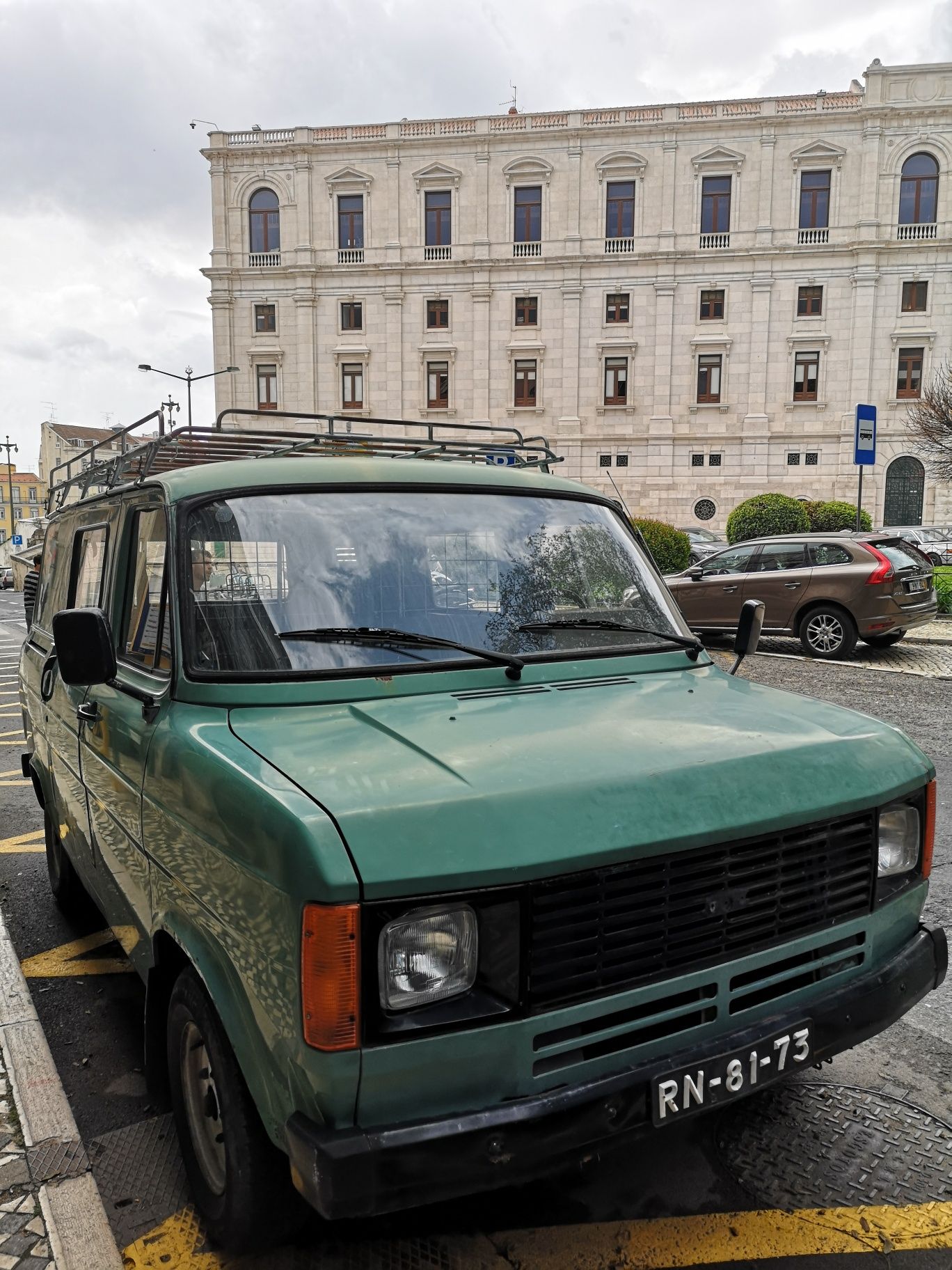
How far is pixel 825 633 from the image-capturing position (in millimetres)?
12477

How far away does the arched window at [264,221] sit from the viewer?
44594mm

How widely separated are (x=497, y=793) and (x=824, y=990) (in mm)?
1118

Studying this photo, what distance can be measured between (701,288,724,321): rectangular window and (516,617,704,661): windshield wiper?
43.4 meters

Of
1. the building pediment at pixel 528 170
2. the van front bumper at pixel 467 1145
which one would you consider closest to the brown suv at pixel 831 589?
the van front bumper at pixel 467 1145

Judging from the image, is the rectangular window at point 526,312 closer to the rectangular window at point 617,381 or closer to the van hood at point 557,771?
the rectangular window at point 617,381

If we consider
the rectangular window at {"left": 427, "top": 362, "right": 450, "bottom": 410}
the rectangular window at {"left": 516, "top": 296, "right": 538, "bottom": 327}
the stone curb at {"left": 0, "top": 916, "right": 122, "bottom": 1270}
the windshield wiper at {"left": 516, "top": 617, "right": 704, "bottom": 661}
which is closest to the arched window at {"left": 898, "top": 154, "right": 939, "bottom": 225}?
the rectangular window at {"left": 516, "top": 296, "right": 538, "bottom": 327}

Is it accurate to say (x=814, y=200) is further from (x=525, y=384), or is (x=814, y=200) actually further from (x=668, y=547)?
(x=668, y=547)

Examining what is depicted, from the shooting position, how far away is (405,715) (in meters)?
2.48

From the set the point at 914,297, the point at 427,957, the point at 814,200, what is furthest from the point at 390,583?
the point at 814,200

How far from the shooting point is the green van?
182 centimetres

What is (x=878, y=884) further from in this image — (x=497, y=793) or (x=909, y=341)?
(x=909, y=341)

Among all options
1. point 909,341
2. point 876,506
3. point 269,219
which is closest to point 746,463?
point 876,506

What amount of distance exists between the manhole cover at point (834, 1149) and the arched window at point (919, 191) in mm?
47331

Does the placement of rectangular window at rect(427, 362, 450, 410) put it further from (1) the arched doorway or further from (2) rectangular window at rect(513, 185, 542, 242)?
(1) the arched doorway
